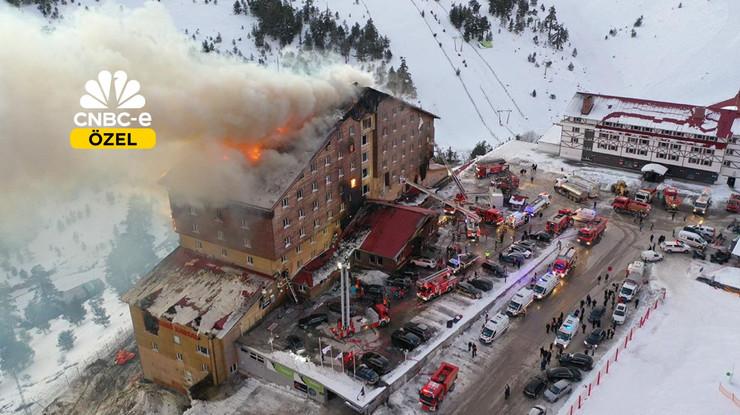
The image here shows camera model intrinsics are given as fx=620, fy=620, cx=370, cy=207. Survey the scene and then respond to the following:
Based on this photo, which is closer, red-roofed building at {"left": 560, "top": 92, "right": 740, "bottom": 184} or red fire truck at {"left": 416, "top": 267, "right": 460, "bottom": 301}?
red fire truck at {"left": 416, "top": 267, "right": 460, "bottom": 301}

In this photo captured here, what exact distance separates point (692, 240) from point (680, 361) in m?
18.6

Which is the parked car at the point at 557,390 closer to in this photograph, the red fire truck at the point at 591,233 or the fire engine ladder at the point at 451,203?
the fire engine ladder at the point at 451,203

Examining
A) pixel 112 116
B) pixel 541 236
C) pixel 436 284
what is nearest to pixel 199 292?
pixel 112 116

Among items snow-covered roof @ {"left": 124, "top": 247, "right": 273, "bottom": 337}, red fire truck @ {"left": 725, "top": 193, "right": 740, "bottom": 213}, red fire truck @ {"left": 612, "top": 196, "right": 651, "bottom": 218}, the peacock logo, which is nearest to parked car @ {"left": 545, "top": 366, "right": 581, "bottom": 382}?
Answer: snow-covered roof @ {"left": 124, "top": 247, "right": 273, "bottom": 337}

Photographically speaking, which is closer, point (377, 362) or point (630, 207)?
point (377, 362)

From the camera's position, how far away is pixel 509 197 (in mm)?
67000

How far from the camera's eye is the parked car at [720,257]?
5424cm

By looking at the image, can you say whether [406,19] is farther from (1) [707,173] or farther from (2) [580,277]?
(2) [580,277]

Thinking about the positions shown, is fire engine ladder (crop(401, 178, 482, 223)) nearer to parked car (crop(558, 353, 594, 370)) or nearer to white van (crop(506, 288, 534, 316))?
white van (crop(506, 288, 534, 316))

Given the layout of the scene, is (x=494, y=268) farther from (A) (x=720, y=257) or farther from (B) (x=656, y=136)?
(B) (x=656, y=136)

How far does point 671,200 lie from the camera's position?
2534 inches

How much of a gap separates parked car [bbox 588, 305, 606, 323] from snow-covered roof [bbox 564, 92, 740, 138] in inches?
1308

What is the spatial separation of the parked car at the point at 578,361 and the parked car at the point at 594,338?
1540 millimetres

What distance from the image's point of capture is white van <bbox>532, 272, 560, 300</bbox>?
49469 millimetres
